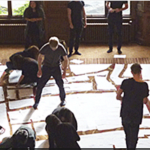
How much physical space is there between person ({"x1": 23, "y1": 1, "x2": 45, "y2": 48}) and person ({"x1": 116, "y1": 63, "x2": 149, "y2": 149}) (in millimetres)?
4952

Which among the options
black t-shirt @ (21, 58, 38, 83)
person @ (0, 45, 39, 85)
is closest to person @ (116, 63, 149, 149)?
black t-shirt @ (21, 58, 38, 83)

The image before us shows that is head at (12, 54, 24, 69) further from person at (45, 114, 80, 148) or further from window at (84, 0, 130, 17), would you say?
window at (84, 0, 130, 17)

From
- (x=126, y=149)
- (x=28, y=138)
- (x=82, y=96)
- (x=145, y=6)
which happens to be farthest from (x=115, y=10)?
(x=28, y=138)

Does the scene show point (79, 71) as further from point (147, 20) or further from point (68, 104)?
point (147, 20)

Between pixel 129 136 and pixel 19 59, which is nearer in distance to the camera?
pixel 129 136

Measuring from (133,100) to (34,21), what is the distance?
511 centimetres

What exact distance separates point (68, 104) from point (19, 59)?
4.21 feet

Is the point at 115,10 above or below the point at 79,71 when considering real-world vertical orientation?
above

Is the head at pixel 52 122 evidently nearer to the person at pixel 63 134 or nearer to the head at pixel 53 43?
the person at pixel 63 134

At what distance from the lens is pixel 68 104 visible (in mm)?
6418

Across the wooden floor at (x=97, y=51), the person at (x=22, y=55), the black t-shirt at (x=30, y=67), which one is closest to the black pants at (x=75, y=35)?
the wooden floor at (x=97, y=51)

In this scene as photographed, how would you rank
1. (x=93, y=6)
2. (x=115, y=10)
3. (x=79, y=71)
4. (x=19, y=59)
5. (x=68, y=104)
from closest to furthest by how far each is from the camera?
(x=68, y=104), (x=19, y=59), (x=79, y=71), (x=115, y=10), (x=93, y=6)

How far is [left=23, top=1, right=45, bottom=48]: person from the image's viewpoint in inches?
352

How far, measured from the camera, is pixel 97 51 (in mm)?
9430
